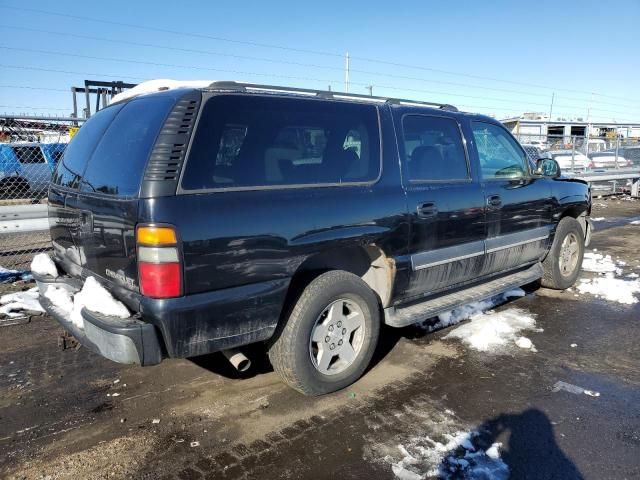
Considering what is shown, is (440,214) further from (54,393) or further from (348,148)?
(54,393)

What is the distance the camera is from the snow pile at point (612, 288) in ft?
17.7

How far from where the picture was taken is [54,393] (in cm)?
335

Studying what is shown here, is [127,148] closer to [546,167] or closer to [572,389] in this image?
[572,389]

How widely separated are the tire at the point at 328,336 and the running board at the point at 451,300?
192 mm

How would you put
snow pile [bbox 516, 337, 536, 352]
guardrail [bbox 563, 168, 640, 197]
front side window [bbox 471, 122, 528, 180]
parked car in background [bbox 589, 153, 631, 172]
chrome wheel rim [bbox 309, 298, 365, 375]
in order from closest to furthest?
chrome wheel rim [bbox 309, 298, 365, 375]
snow pile [bbox 516, 337, 536, 352]
front side window [bbox 471, 122, 528, 180]
guardrail [bbox 563, 168, 640, 197]
parked car in background [bbox 589, 153, 631, 172]

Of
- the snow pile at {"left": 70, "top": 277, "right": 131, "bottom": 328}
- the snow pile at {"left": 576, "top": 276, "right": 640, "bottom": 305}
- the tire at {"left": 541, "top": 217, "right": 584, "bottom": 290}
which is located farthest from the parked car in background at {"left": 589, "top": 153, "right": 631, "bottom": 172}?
the snow pile at {"left": 70, "top": 277, "right": 131, "bottom": 328}

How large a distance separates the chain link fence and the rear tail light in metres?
2.66

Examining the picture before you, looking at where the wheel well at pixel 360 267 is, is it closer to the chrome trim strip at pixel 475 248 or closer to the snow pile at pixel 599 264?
the chrome trim strip at pixel 475 248

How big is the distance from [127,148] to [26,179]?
9.30 m

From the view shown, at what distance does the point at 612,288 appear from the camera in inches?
224

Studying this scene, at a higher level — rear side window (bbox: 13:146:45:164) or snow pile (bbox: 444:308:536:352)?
rear side window (bbox: 13:146:45:164)

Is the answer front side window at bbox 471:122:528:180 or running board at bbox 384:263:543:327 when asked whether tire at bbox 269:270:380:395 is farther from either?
front side window at bbox 471:122:528:180

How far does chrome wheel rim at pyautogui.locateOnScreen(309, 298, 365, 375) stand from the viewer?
3209mm

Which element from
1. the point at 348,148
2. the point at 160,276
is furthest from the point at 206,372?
the point at 348,148
